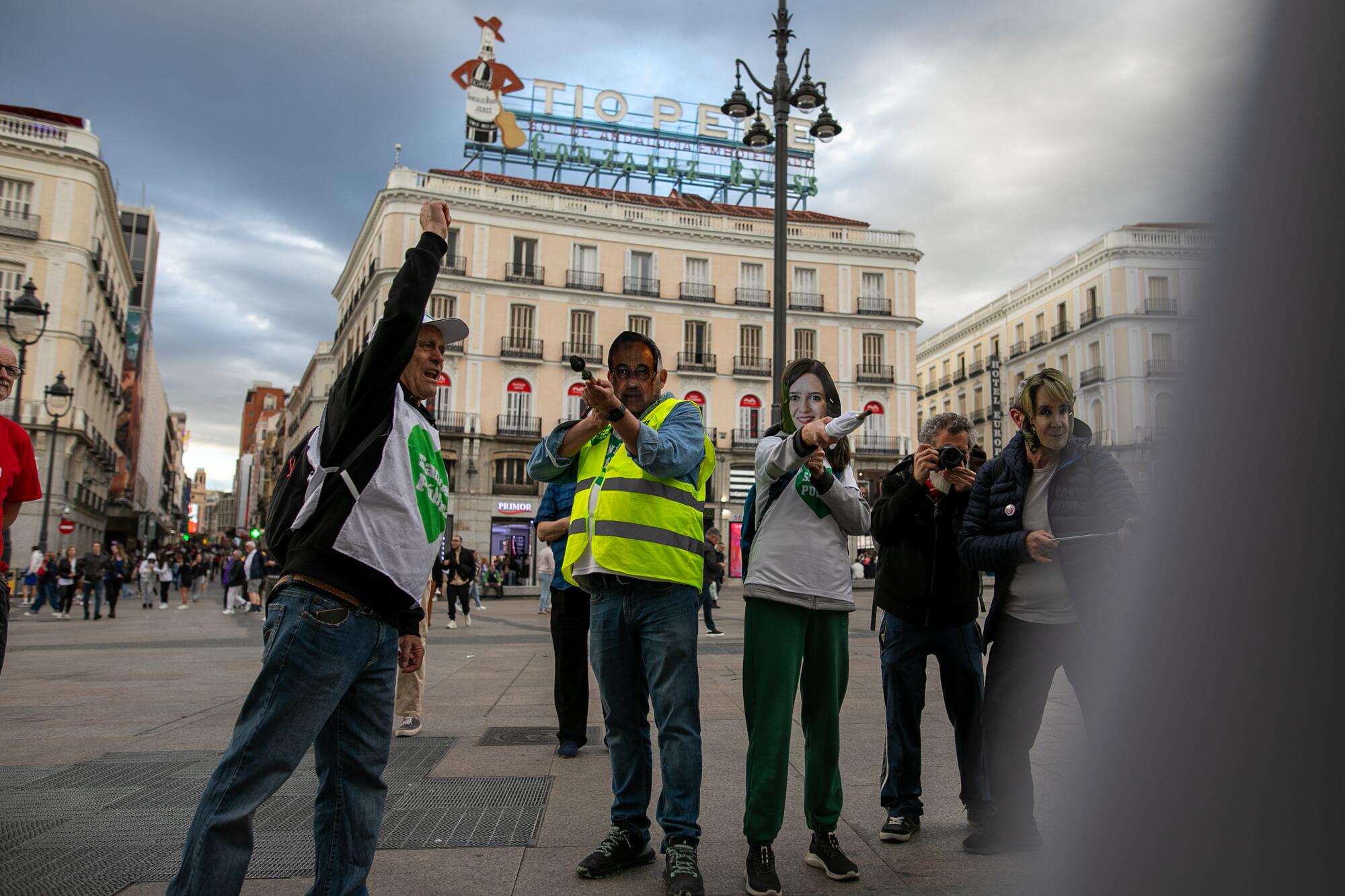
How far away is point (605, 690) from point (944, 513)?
5.30 feet

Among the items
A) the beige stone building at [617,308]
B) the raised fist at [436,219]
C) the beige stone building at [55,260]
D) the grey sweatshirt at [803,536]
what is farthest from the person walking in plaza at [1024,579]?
the beige stone building at [55,260]

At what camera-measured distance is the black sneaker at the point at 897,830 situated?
3332 millimetres

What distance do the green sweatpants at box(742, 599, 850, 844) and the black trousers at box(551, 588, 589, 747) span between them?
2.01 meters

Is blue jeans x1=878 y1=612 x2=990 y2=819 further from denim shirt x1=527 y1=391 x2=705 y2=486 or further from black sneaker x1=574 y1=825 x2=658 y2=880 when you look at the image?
denim shirt x1=527 y1=391 x2=705 y2=486

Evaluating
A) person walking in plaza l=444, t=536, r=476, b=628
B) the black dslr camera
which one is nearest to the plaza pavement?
the black dslr camera

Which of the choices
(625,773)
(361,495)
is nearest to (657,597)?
(625,773)

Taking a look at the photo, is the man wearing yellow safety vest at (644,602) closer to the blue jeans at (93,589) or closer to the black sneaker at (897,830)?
the black sneaker at (897,830)

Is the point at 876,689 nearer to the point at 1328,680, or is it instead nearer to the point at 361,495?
the point at 361,495

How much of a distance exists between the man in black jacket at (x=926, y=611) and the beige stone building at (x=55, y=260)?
122 ft

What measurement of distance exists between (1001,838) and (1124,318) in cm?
282

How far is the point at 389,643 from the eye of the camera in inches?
97.6

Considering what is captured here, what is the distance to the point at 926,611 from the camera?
A: 12.0 feet

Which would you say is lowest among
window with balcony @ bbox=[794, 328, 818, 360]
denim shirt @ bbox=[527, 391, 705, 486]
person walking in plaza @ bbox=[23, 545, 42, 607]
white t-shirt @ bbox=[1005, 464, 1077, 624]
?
person walking in plaza @ bbox=[23, 545, 42, 607]

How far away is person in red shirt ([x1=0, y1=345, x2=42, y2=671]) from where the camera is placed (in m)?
3.79
